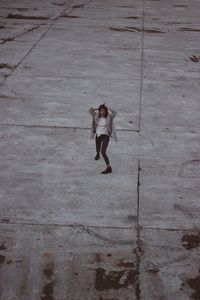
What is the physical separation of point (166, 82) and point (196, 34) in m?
6.93

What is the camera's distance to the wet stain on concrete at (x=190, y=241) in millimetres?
5609

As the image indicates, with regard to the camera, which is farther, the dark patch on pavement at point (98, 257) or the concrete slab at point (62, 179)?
the concrete slab at point (62, 179)

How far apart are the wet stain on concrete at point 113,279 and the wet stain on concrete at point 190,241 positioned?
910mm

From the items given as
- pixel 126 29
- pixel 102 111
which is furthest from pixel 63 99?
pixel 126 29

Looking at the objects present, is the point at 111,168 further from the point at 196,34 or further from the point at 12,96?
the point at 196,34

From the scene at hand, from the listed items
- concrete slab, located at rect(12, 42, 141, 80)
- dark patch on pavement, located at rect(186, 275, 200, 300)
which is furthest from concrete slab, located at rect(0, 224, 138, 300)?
concrete slab, located at rect(12, 42, 141, 80)

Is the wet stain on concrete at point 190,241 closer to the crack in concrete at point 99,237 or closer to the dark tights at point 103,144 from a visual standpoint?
the crack in concrete at point 99,237

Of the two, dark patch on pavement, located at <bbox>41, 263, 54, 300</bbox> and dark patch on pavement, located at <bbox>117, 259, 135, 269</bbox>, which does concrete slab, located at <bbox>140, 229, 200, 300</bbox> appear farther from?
dark patch on pavement, located at <bbox>41, 263, 54, 300</bbox>

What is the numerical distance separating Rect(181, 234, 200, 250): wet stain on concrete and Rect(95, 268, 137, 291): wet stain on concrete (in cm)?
91

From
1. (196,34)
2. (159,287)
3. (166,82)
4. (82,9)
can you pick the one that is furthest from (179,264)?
(82,9)

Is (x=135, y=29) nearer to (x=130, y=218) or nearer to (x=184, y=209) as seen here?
(x=184, y=209)

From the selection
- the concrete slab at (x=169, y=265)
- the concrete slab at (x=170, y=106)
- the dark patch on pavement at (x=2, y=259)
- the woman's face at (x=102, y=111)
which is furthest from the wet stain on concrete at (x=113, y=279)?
the concrete slab at (x=170, y=106)

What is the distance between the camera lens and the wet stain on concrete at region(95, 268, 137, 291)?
4922mm

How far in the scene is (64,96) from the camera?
1066 centimetres
